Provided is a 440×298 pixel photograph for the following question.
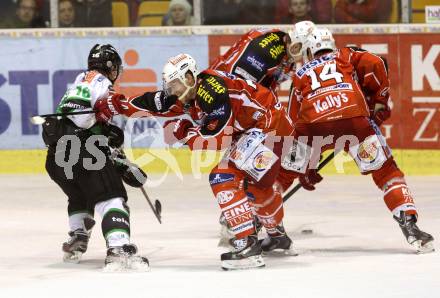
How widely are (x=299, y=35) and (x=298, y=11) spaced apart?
304 centimetres

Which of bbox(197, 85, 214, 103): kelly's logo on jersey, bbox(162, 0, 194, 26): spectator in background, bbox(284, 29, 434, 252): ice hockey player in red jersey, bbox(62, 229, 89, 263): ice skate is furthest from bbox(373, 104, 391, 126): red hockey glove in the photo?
bbox(162, 0, 194, 26): spectator in background

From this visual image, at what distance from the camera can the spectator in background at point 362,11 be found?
11.0 m

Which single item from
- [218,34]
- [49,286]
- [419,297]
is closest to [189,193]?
[218,34]

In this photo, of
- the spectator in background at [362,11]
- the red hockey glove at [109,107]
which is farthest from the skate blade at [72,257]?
the spectator in background at [362,11]

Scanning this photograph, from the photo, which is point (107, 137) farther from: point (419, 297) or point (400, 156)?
point (400, 156)

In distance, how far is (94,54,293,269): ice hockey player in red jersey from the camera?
6.95 m

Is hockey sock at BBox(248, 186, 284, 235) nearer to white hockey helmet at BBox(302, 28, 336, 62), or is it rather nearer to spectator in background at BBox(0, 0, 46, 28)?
white hockey helmet at BBox(302, 28, 336, 62)

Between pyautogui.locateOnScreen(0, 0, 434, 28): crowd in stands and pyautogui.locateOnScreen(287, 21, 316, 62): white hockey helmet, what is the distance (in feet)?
8.49

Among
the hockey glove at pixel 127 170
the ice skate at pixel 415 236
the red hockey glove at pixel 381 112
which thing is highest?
the red hockey glove at pixel 381 112

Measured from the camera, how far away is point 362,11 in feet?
36.3

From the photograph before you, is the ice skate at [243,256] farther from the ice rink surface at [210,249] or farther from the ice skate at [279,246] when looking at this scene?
the ice skate at [279,246]

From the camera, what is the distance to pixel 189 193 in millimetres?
10266

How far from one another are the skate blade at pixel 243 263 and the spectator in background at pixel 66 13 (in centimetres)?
486

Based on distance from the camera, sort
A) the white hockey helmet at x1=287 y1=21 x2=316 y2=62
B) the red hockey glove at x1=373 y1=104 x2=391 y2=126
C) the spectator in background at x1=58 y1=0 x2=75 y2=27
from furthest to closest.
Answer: the spectator in background at x1=58 y1=0 x2=75 y2=27 → the white hockey helmet at x1=287 y1=21 x2=316 y2=62 → the red hockey glove at x1=373 y1=104 x2=391 y2=126
